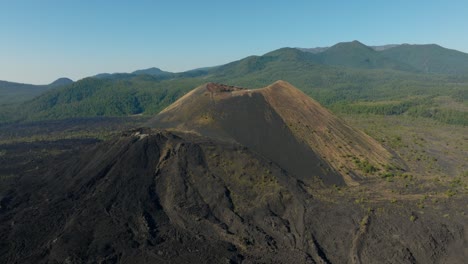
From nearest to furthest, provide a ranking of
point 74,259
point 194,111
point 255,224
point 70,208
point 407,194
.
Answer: point 74,259, point 255,224, point 70,208, point 407,194, point 194,111

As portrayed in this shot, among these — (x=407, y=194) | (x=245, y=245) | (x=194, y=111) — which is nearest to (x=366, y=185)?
(x=407, y=194)

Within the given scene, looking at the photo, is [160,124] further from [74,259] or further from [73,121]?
[73,121]

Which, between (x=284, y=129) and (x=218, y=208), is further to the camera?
(x=284, y=129)

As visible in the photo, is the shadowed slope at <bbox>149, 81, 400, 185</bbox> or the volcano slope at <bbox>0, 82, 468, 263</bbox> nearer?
the volcano slope at <bbox>0, 82, 468, 263</bbox>

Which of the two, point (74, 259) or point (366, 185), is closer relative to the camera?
point (74, 259)

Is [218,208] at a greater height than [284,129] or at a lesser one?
lesser
